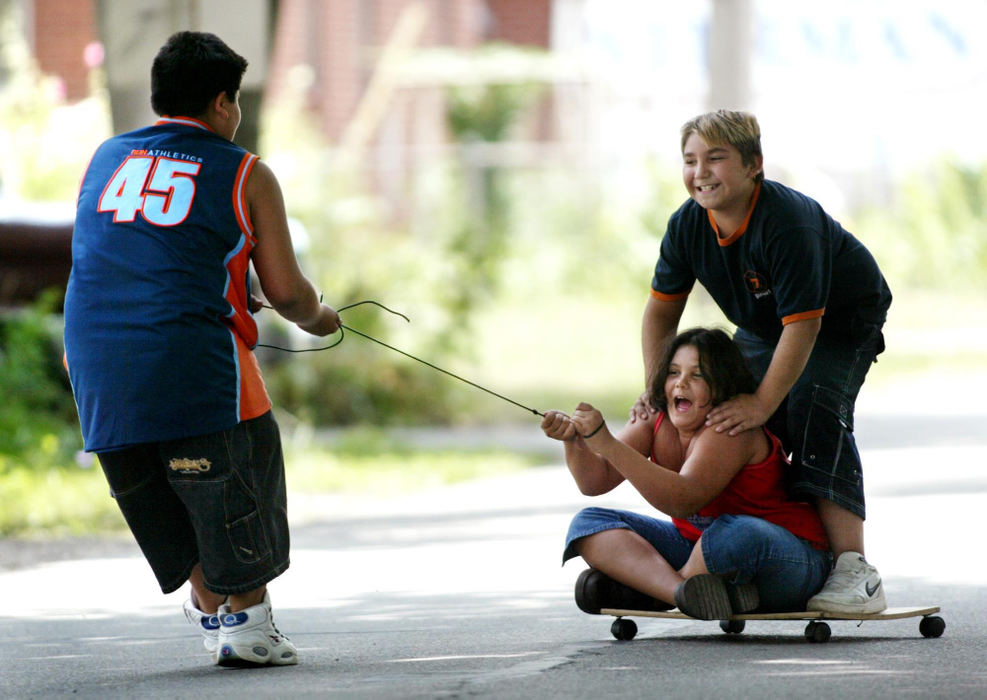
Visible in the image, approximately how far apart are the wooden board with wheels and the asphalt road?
0.05 metres

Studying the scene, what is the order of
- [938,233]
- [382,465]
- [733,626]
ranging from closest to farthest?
[733,626]
[382,465]
[938,233]

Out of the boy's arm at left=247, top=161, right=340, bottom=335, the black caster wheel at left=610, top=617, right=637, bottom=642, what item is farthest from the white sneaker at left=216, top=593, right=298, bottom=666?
the black caster wheel at left=610, top=617, right=637, bottom=642

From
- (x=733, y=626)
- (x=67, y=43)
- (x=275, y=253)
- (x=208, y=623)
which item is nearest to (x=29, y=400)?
(x=208, y=623)

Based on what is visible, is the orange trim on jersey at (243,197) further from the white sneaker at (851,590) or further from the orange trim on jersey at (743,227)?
the white sneaker at (851,590)

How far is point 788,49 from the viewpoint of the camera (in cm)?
3319

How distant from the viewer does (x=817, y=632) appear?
500 cm

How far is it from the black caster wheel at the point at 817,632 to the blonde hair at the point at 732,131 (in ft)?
4.32

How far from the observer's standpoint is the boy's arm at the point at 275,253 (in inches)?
184

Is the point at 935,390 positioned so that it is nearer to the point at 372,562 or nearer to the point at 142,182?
the point at 372,562

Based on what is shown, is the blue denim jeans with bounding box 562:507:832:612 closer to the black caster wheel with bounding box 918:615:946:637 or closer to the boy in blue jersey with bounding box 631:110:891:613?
the boy in blue jersey with bounding box 631:110:891:613

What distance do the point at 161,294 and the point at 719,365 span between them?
164cm

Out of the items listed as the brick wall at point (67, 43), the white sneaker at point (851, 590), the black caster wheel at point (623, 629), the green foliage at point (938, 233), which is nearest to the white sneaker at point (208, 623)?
the black caster wheel at point (623, 629)

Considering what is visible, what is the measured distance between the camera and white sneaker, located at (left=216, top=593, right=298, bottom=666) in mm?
4727

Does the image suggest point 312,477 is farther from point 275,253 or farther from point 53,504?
point 275,253
